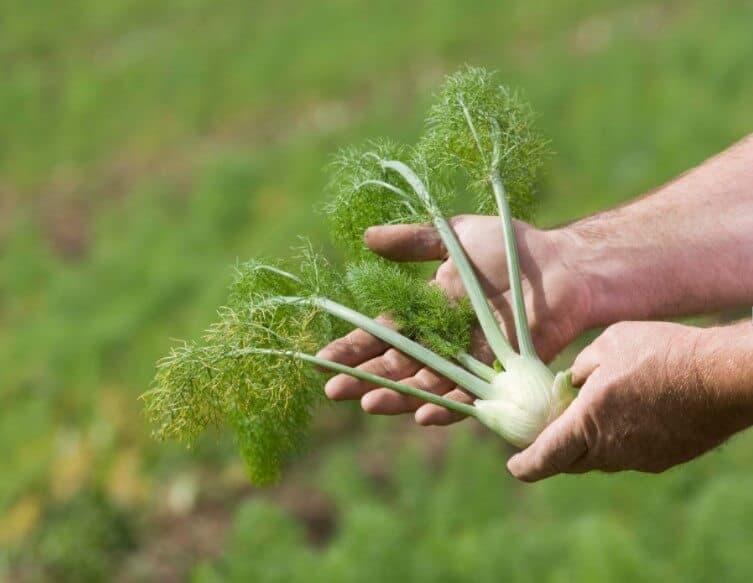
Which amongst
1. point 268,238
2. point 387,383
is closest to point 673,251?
point 387,383

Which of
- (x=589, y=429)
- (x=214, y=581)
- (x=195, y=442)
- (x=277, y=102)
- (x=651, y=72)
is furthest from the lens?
(x=277, y=102)

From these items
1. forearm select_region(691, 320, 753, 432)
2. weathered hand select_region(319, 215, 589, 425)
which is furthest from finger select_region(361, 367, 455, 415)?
forearm select_region(691, 320, 753, 432)

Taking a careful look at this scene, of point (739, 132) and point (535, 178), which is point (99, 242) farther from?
point (535, 178)

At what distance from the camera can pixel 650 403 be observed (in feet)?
7.04

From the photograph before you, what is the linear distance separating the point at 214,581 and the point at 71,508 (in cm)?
→ 194

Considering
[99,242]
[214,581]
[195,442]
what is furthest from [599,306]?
[99,242]

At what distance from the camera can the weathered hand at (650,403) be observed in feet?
6.87

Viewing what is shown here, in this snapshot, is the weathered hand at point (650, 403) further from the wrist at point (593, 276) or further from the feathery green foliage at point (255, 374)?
the feathery green foliage at point (255, 374)

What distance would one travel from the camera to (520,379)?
226 centimetres

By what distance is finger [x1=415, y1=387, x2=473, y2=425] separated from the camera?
238 cm

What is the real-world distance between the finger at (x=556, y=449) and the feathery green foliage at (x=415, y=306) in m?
0.32

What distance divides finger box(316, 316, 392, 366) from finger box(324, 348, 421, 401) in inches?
0.7

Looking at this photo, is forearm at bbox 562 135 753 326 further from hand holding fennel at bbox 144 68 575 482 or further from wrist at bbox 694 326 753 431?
wrist at bbox 694 326 753 431

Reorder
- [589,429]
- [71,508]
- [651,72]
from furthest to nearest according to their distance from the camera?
1. [651,72]
2. [71,508]
3. [589,429]
